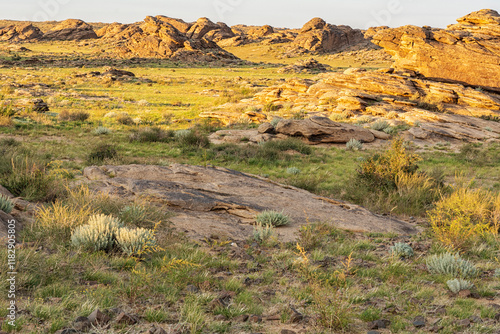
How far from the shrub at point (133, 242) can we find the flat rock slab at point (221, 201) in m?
1.17

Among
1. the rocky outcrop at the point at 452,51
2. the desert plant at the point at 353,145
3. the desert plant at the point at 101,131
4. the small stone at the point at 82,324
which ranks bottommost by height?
the desert plant at the point at 353,145

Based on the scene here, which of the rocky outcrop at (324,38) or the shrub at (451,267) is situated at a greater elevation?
the rocky outcrop at (324,38)

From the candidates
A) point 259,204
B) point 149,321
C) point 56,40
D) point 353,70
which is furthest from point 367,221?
point 56,40

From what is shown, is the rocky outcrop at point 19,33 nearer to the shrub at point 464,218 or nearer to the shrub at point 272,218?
the shrub at point 272,218

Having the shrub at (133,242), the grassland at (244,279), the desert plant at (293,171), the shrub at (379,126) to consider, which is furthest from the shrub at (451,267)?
the shrub at (379,126)

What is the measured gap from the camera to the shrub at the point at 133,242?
515cm

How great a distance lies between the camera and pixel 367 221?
7.88 m

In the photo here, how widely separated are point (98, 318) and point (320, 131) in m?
15.6

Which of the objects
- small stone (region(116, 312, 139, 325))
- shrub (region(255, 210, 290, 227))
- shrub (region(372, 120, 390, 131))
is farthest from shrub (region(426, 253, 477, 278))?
shrub (region(372, 120, 390, 131))

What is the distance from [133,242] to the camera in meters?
5.22

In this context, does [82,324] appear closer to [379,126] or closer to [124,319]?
[124,319]

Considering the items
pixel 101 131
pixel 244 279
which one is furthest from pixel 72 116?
pixel 244 279

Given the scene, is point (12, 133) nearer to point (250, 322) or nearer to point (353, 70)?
point (250, 322)

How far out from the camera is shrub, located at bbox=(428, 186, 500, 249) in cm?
637
